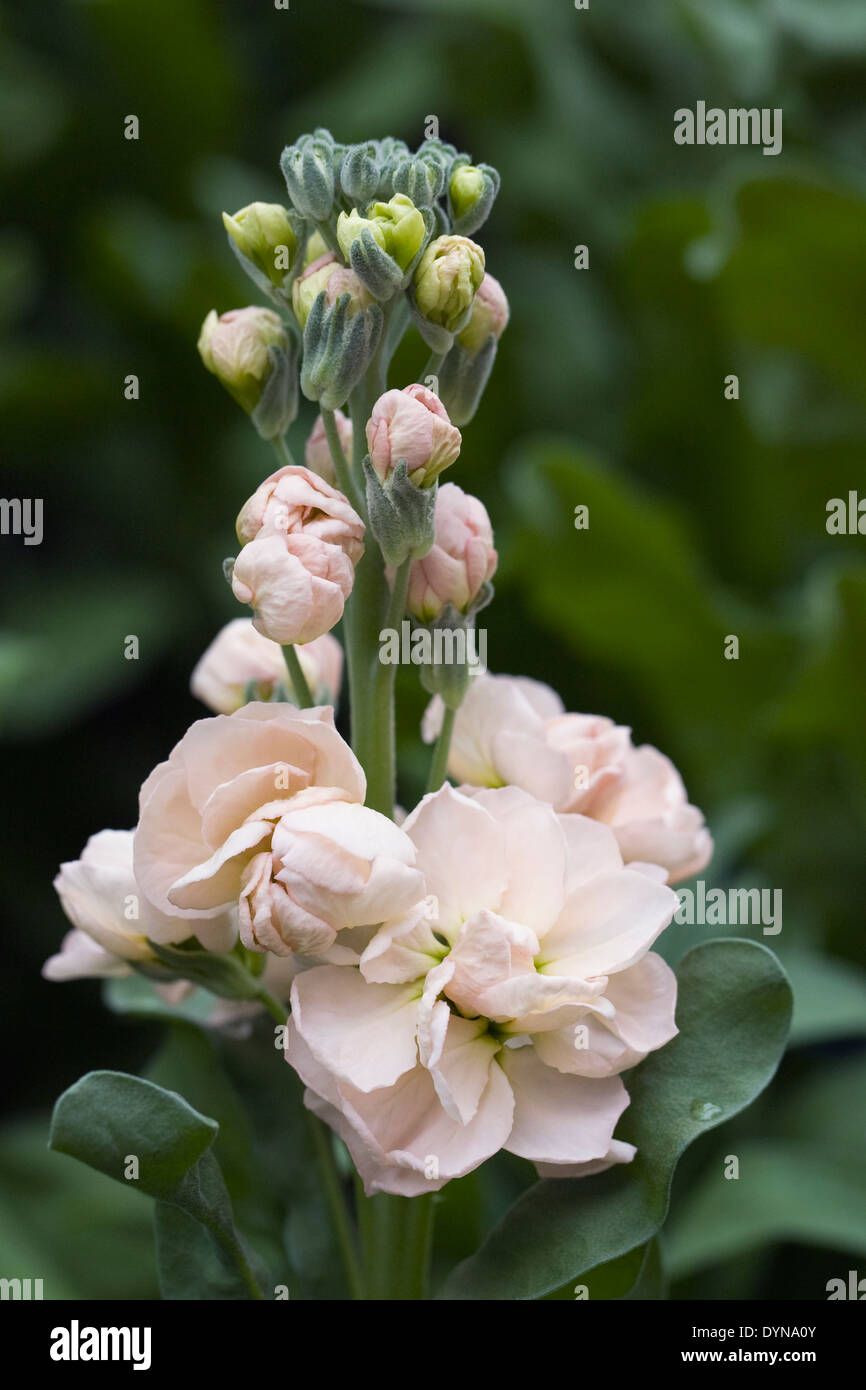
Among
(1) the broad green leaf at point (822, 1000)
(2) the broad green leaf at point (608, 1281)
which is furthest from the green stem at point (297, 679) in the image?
(1) the broad green leaf at point (822, 1000)

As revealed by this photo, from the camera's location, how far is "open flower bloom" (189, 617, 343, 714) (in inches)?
24.7

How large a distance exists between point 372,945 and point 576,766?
15 centimetres

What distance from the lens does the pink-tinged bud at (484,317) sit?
0.56 metres

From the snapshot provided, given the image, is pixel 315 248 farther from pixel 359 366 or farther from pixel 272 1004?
pixel 272 1004

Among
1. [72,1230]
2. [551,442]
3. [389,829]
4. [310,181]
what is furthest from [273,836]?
[551,442]

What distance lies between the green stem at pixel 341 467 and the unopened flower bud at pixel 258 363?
0.09 feet

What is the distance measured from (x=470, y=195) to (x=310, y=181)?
6 cm

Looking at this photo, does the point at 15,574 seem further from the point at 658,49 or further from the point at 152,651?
the point at 658,49

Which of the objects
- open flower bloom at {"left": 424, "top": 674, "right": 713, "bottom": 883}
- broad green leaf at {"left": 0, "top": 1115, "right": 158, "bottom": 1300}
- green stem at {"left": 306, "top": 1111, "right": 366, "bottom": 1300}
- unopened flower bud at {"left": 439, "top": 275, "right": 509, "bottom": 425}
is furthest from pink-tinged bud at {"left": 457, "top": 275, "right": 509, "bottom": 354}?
broad green leaf at {"left": 0, "top": 1115, "right": 158, "bottom": 1300}

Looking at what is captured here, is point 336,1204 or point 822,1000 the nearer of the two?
point 336,1204

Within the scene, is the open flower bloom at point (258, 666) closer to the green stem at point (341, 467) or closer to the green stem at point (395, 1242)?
the green stem at point (341, 467)

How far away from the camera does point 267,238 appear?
568mm
